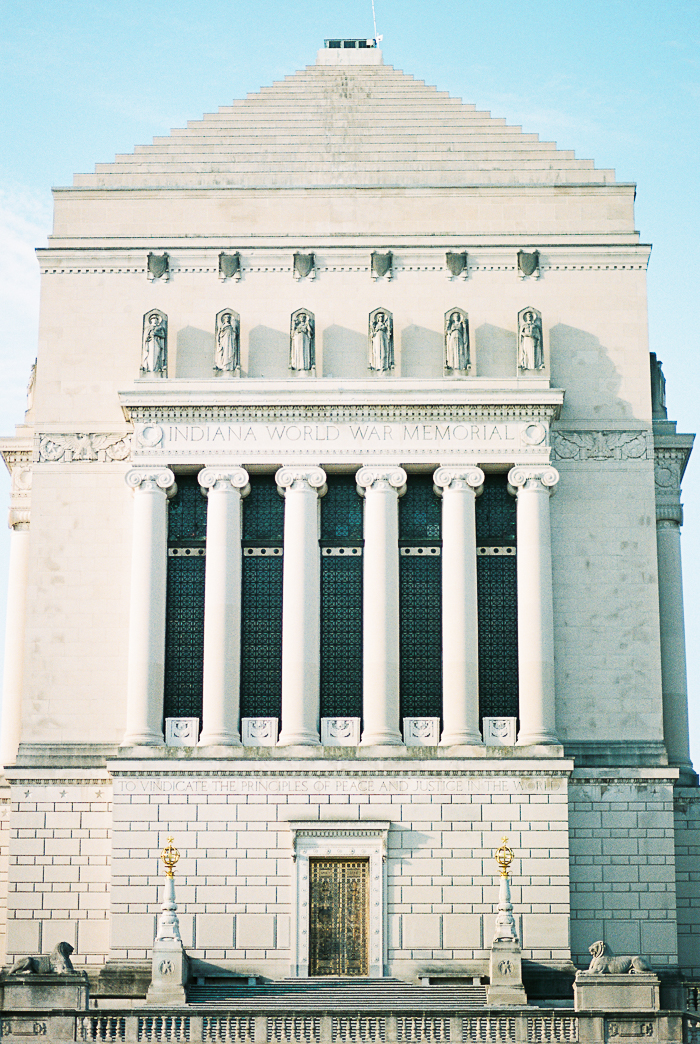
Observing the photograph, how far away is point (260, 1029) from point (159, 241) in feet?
76.7

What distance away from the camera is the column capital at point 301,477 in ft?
155

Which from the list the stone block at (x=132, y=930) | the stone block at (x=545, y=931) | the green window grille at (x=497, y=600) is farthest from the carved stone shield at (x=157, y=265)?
the stone block at (x=545, y=931)

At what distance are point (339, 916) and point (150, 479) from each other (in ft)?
41.3

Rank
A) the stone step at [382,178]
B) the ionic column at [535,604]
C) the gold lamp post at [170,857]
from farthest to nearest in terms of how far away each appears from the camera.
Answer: the stone step at [382,178]
the ionic column at [535,604]
the gold lamp post at [170,857]

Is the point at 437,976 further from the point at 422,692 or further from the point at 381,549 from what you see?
the point at 381,549

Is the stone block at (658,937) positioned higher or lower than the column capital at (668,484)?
lower

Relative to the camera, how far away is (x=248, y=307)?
49625 millimetres

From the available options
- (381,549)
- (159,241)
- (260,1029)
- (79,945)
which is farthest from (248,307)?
(260,1029)

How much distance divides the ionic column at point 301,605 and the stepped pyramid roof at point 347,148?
9477mm

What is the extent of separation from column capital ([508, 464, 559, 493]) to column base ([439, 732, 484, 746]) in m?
6.84

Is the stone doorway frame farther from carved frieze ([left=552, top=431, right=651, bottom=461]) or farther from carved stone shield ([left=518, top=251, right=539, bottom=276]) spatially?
carved stone shield ([left=518, top=251, right=539, bottom=276])

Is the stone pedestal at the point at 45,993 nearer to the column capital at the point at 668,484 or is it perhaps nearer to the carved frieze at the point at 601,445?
the carved frieze at the point at 601,445

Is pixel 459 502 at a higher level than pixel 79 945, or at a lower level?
higher

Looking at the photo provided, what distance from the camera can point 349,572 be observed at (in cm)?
4781
